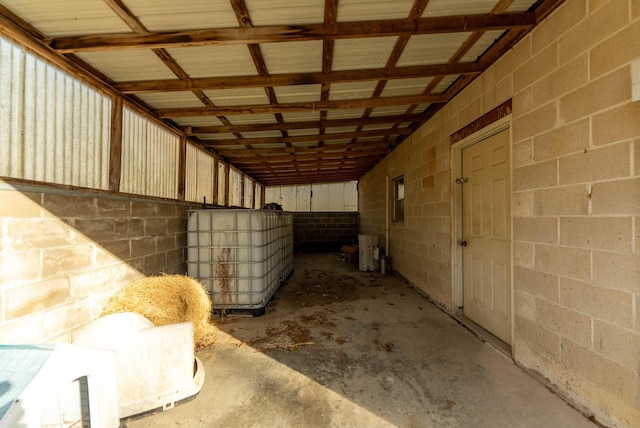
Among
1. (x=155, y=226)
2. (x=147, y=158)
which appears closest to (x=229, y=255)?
(x=155, y=226)

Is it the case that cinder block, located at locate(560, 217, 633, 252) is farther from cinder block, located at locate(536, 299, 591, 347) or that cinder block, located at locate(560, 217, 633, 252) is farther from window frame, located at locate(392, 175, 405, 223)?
window frame, located at locate(392, 175, 405, 223)

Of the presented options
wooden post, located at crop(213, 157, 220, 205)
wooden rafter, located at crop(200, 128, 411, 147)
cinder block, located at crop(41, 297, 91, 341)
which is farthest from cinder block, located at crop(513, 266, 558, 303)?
wooden post, located at crop(213, 157, 220, 205)

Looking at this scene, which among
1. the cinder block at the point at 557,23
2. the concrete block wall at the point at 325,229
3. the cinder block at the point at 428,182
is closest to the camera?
the cinder block at the point at 557,23

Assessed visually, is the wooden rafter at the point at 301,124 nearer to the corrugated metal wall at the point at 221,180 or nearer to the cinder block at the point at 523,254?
the corrugated metal wall at the point at 221,180

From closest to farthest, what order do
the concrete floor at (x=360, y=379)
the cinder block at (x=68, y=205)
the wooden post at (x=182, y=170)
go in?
the concrete floor at (x=360, y=379) → the cinder block at (x=68, y=205) → the wooden post at (x=182, y=170)

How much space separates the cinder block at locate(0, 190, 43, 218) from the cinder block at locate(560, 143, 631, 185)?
4.09 metres

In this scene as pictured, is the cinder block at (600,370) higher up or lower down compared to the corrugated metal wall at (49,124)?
lower down

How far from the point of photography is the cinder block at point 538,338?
7.26ft

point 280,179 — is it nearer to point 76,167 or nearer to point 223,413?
point 76,167

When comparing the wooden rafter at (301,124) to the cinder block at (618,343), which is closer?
the cinder block at (618,343)

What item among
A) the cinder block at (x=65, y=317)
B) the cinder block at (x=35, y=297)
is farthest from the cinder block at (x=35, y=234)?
the cinder block at (x=65, y=317)

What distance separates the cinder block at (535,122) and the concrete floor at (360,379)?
6.90ft

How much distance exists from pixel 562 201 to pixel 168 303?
367 centimetres

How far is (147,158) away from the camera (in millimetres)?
3799
